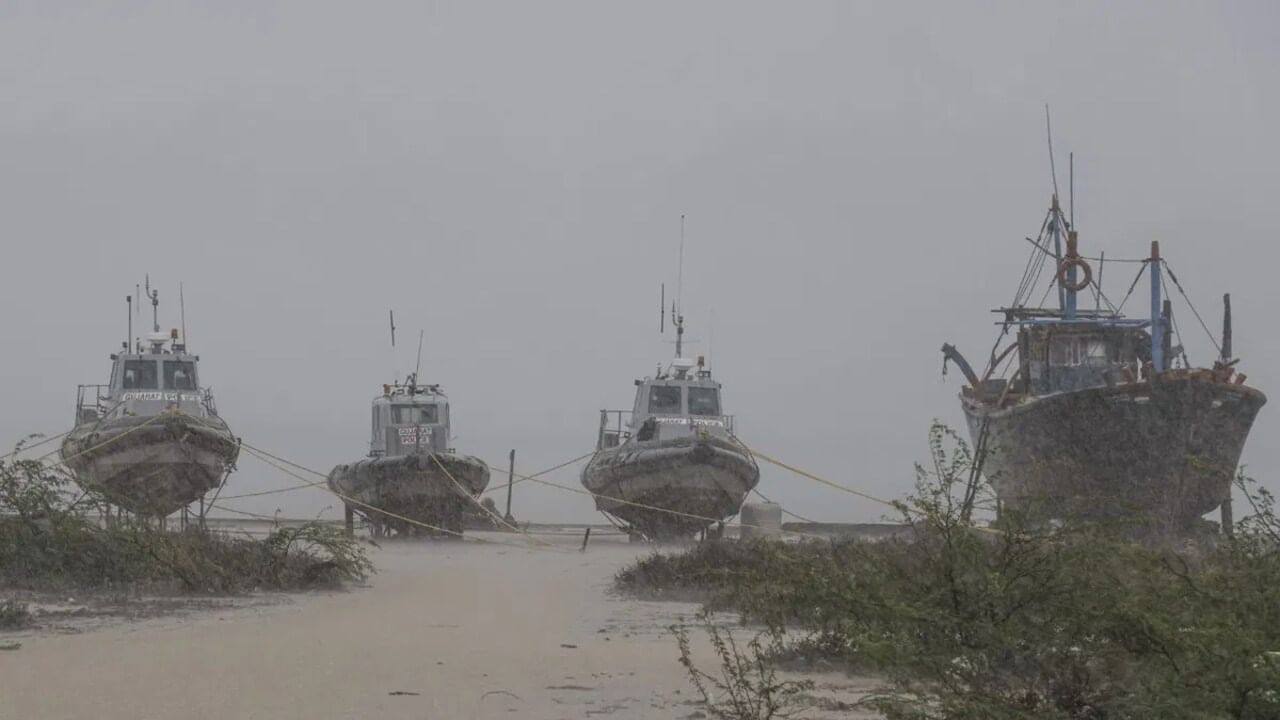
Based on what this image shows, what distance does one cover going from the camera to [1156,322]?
33.2 m

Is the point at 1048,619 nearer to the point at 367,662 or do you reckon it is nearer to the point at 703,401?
the point at 367,662

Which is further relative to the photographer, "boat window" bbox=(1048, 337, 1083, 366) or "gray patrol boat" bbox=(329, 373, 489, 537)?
"boat window" bbox=(1048, 337, 1083, 366)

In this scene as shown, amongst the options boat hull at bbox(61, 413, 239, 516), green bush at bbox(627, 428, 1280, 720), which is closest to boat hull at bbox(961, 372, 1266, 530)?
boat hull at bbox(61, 413, 239, 516)

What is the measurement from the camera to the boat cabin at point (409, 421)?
33656 mm

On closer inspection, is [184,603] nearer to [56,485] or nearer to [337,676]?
[56,485]

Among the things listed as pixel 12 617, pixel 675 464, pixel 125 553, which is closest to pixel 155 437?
pixel 675 464

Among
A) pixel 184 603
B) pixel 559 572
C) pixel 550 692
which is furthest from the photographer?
pixel 559 572

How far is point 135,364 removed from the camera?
31703 millimetres

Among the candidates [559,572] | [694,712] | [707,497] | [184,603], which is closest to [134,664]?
[694,712]

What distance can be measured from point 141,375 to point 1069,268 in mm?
20403

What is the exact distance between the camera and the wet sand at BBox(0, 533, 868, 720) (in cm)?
834

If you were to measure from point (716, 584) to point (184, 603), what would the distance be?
5243 mm

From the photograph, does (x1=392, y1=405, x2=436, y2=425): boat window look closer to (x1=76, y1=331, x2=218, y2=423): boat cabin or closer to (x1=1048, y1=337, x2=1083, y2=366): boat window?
(x1=76, y1=331, x2=218, y2=423): boat cabin

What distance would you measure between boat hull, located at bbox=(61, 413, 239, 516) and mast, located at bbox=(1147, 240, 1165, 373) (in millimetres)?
18847
